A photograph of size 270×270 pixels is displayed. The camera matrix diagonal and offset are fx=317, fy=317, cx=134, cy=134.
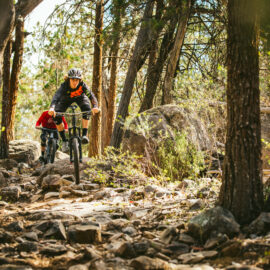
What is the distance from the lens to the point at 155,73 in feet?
Answer: 34.7

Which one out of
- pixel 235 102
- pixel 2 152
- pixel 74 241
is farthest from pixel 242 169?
pixel 2 152

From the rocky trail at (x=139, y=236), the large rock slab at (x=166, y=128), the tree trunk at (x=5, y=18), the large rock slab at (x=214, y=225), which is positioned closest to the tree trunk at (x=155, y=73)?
the large rock slab at (x=166, y=128)

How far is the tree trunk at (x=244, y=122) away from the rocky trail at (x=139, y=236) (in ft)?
0.69

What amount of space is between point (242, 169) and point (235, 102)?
71cm

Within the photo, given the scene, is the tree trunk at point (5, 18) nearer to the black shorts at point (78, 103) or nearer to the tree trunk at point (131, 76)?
the black shorts at point (78, 103)

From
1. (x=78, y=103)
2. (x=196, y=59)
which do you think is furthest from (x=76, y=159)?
(x=196, y=59)

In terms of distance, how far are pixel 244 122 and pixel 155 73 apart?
754 cm

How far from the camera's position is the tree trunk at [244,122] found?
329 centimetres

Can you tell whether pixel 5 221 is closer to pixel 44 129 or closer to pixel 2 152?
pixel 44 129

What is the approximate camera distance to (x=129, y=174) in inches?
239

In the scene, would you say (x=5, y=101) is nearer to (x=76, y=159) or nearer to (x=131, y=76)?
(x=131, y=76)

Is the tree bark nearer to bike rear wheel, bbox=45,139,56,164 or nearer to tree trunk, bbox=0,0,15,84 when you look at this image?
tree trunk, bbox=0,0,15,84

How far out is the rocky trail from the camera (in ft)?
8.68

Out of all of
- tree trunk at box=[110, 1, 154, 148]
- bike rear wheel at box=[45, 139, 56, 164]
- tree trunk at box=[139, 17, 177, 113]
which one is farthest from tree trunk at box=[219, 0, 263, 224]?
tree trunk at box=[139, 17, 177, 113]
